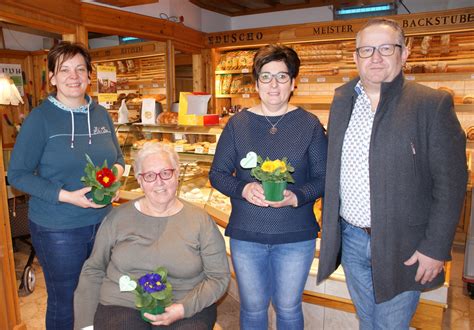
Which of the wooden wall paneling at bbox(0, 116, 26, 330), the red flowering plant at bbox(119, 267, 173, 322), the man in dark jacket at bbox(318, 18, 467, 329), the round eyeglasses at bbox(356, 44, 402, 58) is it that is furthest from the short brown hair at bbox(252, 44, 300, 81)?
the wooden wall paneling at bbox(0, 116, 26, 330)

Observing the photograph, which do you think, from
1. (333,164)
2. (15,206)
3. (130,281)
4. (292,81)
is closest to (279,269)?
(333,164)

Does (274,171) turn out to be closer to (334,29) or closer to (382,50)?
(382,50)

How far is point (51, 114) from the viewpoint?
2096mm

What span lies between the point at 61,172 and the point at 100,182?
10.6 inches

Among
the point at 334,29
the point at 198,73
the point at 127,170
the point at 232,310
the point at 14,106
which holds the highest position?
the point at 334,29

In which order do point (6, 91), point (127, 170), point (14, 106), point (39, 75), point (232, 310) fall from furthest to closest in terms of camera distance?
point (39, 75) → point (14, 106) → point (6, 91) → point (127, 170) → point (232, 310)

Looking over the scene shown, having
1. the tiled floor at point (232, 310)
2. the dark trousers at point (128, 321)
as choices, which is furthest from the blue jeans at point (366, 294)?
the tiled floor at point (232, 310)

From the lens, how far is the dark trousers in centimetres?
179

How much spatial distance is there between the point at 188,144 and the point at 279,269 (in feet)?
5.96

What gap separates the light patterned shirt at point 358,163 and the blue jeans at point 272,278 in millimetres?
325

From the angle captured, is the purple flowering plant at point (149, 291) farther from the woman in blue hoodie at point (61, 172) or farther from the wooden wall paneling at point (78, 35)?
the wooden wall paneling at point (78, 35)

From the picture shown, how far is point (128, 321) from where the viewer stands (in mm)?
1790

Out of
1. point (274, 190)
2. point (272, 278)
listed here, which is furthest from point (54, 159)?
point (272, 278)

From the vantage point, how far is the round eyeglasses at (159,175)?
6.33 feet
